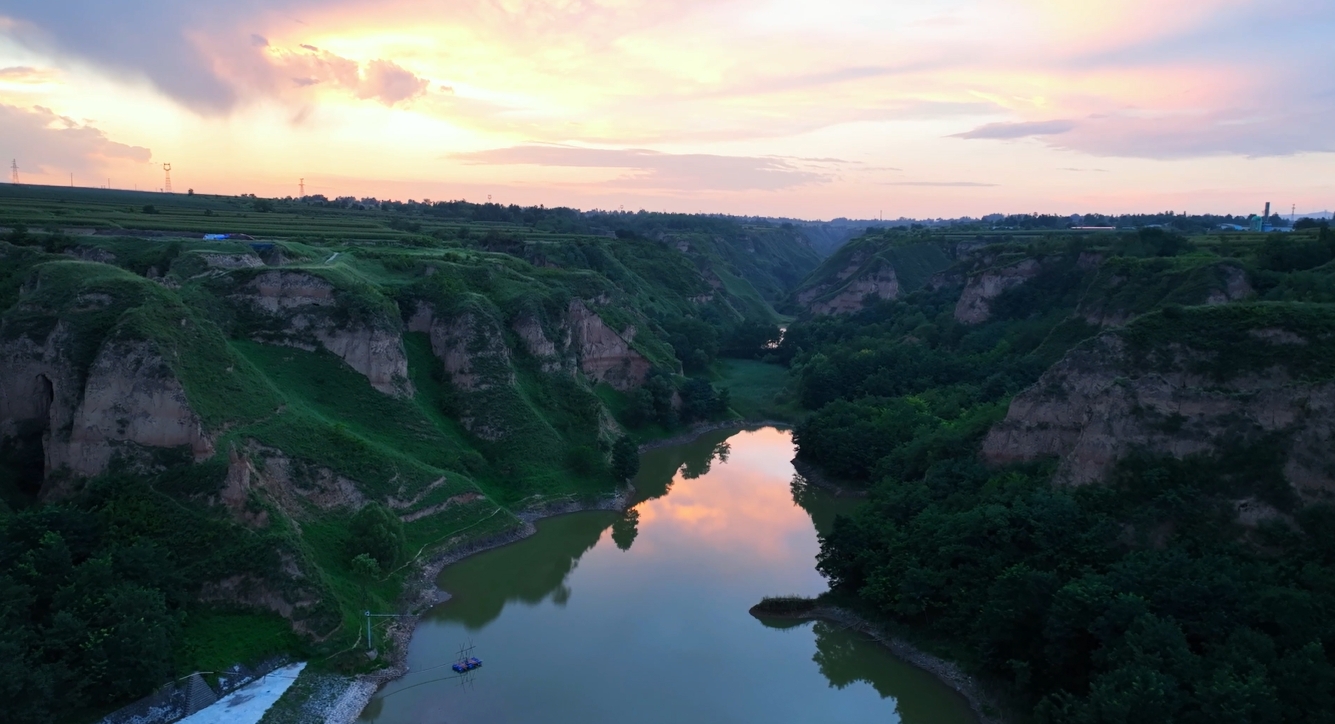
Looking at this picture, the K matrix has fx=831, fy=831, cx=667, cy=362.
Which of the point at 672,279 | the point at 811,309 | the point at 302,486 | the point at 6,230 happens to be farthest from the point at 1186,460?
the point at 811,309

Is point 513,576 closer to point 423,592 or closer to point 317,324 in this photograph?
point 423,592

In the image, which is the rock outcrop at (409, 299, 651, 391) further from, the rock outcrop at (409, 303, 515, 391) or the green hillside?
the green hillside

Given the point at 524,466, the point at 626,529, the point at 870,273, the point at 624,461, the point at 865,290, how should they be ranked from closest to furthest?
the point at 626,529 → the point at 524,466 → the point at 624,461 → the point at 865,290 → the point at 870,273

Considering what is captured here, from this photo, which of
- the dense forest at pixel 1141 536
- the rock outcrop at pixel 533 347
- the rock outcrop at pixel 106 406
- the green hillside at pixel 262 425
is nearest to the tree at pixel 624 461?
the green hillside at pixel 262 425

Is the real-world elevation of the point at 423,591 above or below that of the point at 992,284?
below

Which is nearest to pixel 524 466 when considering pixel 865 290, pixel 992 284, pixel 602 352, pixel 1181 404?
pixel 602 352

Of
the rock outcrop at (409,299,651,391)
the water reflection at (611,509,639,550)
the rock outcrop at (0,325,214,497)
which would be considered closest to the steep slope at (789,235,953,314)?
the rock outcrop at (409,299,651,391)

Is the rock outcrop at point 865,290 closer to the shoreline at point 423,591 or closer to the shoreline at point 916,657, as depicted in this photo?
the shoreline at point 423,591
